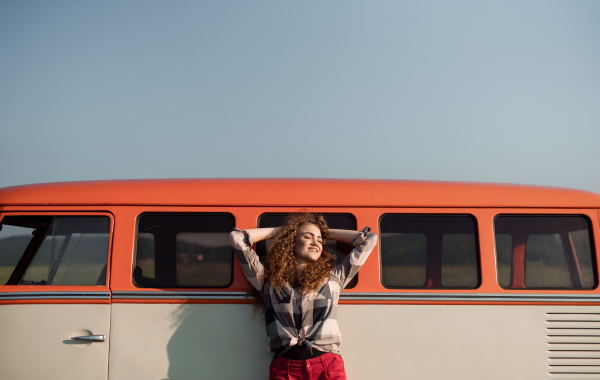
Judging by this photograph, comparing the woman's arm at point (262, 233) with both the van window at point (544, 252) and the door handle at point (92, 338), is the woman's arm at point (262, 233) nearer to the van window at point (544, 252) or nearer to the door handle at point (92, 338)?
the door handle at point (92, 338)

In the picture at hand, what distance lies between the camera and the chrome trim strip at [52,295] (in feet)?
13.5

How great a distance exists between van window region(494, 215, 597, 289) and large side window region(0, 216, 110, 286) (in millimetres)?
3859

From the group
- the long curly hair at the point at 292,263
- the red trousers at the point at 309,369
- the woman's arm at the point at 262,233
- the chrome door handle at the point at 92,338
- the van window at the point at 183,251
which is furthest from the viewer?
the van window at the point at 183,251

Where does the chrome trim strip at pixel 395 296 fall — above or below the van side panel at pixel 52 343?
above

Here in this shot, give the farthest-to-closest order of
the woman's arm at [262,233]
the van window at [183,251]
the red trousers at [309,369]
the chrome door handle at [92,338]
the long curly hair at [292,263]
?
the van window at [183,251]
the chrome door handle at [92,338]
the woman's arm at [262,233]
the long curly hair at [292,263]
the red trousers at [309,369]

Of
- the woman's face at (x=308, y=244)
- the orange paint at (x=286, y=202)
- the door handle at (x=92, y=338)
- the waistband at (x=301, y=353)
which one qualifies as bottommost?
the waistband at (x=301, y=353)

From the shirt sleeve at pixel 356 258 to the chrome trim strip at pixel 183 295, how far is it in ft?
3.05

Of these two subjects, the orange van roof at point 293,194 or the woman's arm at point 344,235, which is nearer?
the woman's arm at point 344,235

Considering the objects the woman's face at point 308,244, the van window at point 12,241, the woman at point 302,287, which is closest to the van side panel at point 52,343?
the van window at point 12,241

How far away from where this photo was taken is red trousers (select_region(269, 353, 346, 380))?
354 cm

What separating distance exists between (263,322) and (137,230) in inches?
58.9

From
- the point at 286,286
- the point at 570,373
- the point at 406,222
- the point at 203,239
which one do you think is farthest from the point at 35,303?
the point at 570,373

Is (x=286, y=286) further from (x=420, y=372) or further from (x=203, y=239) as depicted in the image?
(x=420, y=372)

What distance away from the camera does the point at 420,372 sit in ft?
13.3
